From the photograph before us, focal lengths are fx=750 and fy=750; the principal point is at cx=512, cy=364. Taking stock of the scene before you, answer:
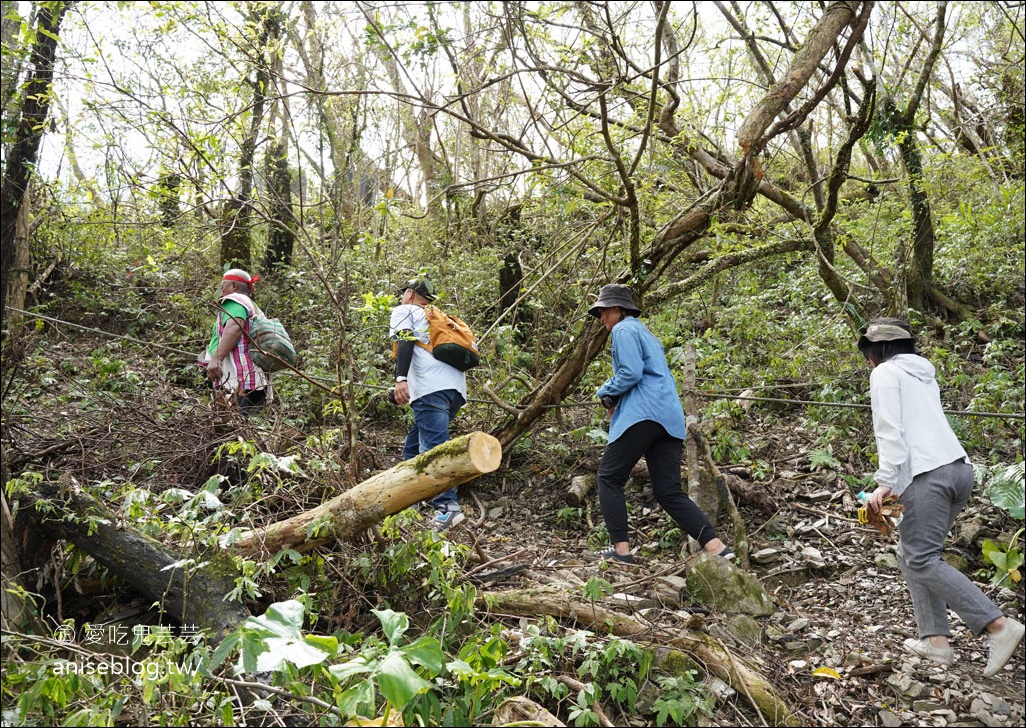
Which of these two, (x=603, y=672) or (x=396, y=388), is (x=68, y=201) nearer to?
(x=396, y=388)

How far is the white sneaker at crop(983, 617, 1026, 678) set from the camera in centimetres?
353

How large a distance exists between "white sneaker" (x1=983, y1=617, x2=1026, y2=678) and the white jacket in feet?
Answer: 2.49

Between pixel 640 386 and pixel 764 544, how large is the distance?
5.08ft

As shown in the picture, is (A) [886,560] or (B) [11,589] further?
(A) [886,560]

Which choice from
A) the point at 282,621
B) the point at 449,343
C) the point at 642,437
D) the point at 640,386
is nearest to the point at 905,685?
the point at 642,437

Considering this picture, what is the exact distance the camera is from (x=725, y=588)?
430cm

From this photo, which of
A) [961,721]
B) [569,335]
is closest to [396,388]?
[569,335]

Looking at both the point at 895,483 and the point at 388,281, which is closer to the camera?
the point at 895,483

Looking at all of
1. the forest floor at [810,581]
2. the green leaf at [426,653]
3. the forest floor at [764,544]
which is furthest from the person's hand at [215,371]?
the green leaf at [426,653]

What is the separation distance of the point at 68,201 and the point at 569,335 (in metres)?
7.16

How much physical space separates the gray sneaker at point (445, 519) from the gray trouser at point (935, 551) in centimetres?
269

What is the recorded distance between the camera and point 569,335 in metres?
6.33

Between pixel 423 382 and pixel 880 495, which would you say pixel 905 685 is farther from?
pixel 423 382

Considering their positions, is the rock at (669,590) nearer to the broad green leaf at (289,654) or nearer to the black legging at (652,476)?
the black legging at (652,476)
